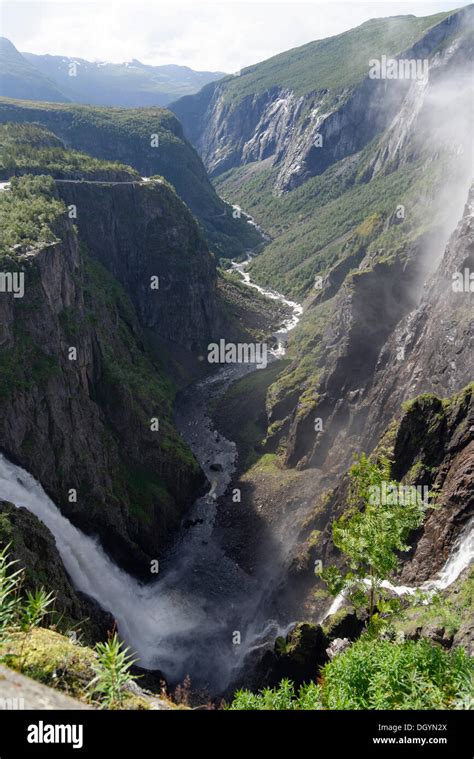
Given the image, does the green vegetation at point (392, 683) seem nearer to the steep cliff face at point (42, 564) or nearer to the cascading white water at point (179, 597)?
the steep cliff face at point (42, 564)

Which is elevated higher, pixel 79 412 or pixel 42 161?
pixel 42 161

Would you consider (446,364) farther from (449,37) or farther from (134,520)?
(449,37)

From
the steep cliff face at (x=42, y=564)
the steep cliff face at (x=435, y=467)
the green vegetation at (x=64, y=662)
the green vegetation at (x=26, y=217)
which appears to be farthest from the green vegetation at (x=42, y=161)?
the green vegetation at (x=64, y=662)

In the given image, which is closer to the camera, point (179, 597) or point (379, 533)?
point (379, 533)

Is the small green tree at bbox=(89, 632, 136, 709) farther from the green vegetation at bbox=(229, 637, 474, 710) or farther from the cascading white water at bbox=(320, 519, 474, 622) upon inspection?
the cascading white water at bbox=(320, 519, 474, 622)

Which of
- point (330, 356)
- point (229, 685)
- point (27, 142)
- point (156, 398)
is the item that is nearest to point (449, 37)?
point (27, 142)

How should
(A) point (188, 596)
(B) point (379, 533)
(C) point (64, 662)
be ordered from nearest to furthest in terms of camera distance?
(C) point (64, 662), (B) point (379, 533), (A) point (188, 596)

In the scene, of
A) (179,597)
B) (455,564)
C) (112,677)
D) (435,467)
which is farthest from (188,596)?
(112,677)

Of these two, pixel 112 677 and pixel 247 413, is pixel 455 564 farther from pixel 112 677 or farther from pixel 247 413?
pixel 247 413
